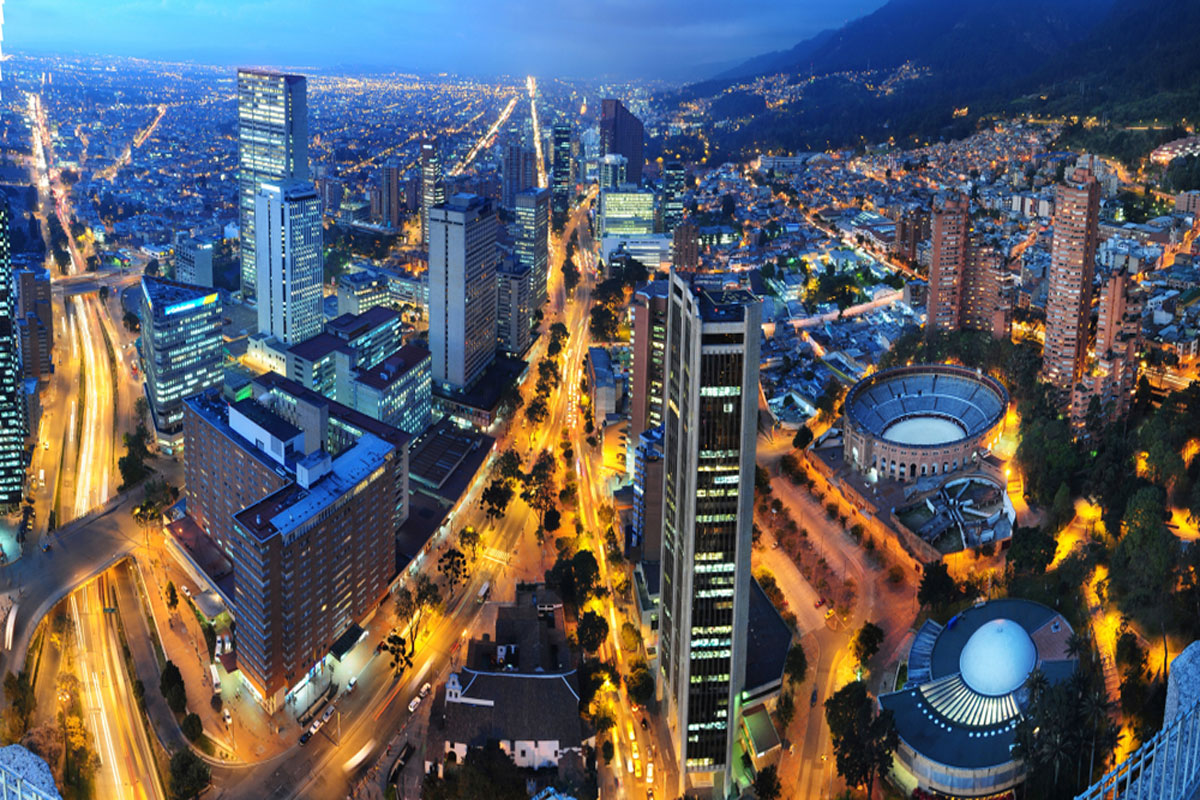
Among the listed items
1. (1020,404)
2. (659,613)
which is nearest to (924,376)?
(1020,404)

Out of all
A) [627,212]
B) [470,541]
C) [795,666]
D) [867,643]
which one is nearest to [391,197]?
[627,212]

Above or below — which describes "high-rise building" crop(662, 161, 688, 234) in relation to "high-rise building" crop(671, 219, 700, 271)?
above

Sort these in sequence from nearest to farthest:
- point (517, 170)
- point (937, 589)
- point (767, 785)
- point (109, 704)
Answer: point (767, 785)
point (109, 704)
point (937, 589)
point (517, 170)

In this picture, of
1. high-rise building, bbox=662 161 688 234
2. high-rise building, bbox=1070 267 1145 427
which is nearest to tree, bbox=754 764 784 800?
high-rise building, bbox=1070 267 1145 427

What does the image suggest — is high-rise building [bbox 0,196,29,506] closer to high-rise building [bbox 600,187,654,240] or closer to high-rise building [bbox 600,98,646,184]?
high-rise building [bbox 600,187,654,240]

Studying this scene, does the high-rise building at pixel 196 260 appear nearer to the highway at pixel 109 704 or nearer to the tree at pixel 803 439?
the highway at pixel 109 704

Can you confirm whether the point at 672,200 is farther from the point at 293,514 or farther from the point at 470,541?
the point at 293,514
